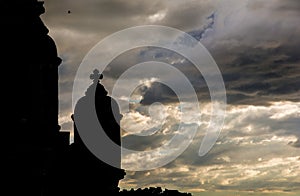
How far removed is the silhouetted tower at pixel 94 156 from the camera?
3084 centimetres

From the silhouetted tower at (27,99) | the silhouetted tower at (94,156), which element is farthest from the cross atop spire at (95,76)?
the silhouetted tower at (27,99)

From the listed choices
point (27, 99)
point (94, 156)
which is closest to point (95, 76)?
point (94, 156)

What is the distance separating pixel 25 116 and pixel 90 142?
26.2 feet

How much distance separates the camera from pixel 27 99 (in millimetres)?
24859

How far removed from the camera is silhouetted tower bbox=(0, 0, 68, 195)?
23781 mm

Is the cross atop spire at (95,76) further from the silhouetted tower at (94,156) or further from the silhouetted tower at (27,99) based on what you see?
the silhouetted tower at (27,99)

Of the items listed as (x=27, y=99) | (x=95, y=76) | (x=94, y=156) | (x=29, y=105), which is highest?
(x=95, y=76)

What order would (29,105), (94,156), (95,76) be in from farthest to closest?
(95,76) < (94,156) < (29,105)

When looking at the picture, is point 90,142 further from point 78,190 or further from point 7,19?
point 7,19

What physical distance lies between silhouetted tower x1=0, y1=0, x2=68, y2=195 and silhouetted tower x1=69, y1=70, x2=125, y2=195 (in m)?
4.52

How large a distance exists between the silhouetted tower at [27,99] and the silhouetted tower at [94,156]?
4516 mm

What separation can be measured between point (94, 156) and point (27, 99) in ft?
25.7

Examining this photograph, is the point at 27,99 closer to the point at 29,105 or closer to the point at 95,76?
the point at 29,105

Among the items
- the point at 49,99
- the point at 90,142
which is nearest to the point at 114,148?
the point at 90,142
